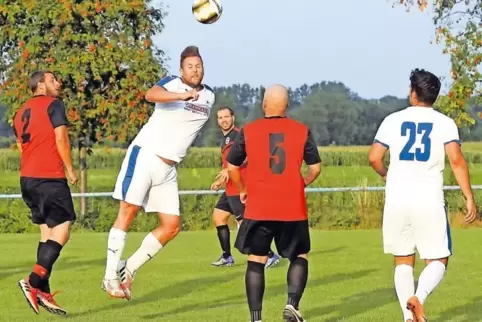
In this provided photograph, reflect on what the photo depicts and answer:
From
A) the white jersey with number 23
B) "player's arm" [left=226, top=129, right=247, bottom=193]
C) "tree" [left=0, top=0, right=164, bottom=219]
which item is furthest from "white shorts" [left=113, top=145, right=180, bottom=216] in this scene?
"tree" [left=0, top=0, right=164, bottom=219]

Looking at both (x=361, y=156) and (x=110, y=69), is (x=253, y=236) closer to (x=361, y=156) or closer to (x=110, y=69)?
(x=110, y=69)

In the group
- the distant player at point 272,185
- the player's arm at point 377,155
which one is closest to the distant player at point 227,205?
the distant player at point 272,185

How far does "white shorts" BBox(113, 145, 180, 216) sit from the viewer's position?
32.8ft

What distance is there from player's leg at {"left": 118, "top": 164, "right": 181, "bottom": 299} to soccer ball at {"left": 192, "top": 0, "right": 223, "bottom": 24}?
2.30 m

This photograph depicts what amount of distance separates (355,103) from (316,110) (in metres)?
10.1

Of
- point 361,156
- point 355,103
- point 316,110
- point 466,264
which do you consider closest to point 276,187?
point 466,264

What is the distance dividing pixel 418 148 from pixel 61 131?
329cm

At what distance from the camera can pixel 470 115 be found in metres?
28.8

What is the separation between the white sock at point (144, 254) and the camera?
32.9 ft

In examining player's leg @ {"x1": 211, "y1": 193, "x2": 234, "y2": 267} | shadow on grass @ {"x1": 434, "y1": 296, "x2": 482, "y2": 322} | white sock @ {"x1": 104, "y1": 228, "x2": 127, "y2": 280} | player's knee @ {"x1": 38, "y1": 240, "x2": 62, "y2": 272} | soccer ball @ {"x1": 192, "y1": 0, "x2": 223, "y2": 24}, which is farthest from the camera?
player's leg @ {"x1": 211, "y1": 193, "x2": 234, "y2": 267}

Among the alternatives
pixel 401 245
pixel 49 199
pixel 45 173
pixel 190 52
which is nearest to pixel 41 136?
pixel 45 173

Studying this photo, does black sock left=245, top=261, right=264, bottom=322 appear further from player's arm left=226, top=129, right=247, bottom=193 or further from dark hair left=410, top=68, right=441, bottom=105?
dark hair left=410, top=68, right=441, bottom=105

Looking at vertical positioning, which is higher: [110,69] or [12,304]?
[110,69]

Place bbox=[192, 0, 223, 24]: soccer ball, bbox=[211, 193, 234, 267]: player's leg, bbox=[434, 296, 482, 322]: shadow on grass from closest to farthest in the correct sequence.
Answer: bbox=[434, 296, 482, 322]: shadow on grass < bbox=[192, 0, 223, 24]: soccer ball < bbox=[211, 193, 234, 267]: player's leg
